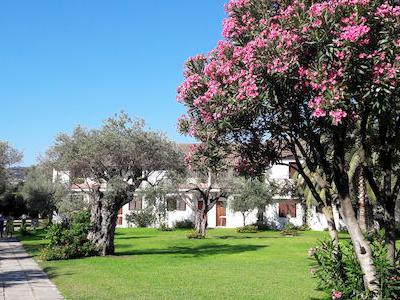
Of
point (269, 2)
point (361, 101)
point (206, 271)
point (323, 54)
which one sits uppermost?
point (269, 2)

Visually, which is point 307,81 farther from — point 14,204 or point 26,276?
point 14,204

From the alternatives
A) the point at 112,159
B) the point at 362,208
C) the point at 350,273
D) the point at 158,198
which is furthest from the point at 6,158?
the point at 350,273

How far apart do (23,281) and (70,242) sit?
702cm

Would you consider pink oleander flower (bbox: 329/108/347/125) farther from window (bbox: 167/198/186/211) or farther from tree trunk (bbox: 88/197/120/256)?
window (bbox: 167/198/186/211)

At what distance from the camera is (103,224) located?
2153 centimetres

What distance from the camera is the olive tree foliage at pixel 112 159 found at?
2147 cm

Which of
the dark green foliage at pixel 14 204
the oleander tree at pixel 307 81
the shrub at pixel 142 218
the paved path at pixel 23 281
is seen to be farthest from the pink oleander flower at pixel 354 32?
the dark green foliage at pixel 14 204

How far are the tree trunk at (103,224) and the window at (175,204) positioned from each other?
82.8 feet

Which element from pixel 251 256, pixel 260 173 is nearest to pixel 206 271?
pixel 251 256

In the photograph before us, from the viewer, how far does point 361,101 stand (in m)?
6.75

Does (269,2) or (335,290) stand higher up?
(269,2)

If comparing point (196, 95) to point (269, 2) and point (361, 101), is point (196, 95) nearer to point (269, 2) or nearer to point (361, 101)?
point (269, 2)

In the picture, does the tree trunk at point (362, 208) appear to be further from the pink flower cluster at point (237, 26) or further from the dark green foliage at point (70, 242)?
the pink flower cluster at point (237, 26)

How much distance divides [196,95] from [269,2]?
1.91 metres
